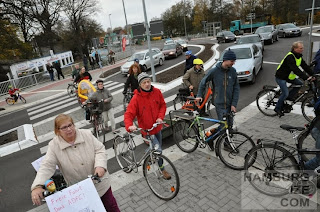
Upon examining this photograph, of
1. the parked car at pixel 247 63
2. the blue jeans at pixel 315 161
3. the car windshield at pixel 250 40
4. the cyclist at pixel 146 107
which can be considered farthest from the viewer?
the car windshield at pixel 250 40

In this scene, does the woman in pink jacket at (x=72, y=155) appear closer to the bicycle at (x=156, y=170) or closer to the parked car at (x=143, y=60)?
the bicycle at (x=156, y=170)

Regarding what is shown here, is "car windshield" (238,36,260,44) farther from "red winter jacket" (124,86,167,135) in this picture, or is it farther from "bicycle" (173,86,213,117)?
"red winter jacket" (124,86,167,135)

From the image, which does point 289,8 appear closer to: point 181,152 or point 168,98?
point 168,98

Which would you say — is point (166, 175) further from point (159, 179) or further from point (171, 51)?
point (171, 51)

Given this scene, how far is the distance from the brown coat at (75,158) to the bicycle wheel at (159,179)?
4.02 feet

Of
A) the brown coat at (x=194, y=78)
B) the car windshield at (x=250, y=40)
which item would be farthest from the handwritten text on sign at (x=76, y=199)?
the car windshield at (x=250, y=40)

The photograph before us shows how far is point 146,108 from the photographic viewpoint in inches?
158

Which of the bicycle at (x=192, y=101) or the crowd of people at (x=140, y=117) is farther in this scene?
the bicycle at (x=192, y=101)

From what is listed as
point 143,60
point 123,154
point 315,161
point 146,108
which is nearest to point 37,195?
point 146,108

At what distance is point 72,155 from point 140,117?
1.63 metres

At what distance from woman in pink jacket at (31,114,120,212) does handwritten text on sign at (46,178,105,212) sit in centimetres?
21

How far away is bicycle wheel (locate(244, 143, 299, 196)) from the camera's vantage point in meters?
3.51

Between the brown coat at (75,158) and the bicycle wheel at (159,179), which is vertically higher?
the brown coat at (75,158)

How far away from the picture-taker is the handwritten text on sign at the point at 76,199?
2.34 m
